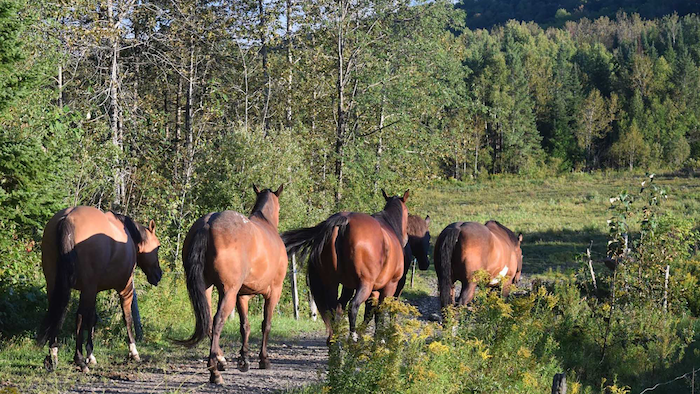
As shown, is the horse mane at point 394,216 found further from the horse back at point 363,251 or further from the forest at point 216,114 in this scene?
the forest at point 216,114

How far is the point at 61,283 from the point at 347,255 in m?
3.57

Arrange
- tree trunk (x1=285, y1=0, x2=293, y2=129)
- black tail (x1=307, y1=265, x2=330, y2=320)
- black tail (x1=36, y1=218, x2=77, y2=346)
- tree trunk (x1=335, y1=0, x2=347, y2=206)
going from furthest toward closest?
tree trunk (x1=285, y1=0, x2=293, y2=129) → tree trunk (x1=335, y1=0, x2=347, y2=206) → black tail (x1=307, y1=265, x2=330, y2=320) → black tail (x1=36, y1=218, x2=77, y2=346)

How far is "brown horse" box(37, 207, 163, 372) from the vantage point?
24.0 ft

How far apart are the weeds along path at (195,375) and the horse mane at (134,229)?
163cm

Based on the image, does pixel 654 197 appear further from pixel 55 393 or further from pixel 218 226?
pixel 55 393

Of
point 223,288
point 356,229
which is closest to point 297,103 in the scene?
point 356,229

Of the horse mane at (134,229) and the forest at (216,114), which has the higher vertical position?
the forest at (216,114)

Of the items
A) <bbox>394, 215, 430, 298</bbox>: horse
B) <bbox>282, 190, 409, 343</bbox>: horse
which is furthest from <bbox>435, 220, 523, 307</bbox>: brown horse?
<bbox>282, 190, 409, 343</bbox>: horse

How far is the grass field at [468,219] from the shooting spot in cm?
828

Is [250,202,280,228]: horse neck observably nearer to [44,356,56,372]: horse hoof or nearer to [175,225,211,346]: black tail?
[175,225,211,346]: black tail

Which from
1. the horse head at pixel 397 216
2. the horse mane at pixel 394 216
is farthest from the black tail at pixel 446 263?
the horse mane at pixel 394 216

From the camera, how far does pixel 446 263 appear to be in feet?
35.3

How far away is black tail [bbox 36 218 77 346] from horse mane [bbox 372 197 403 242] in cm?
443

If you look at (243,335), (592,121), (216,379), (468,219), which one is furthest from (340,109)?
(592,121)
